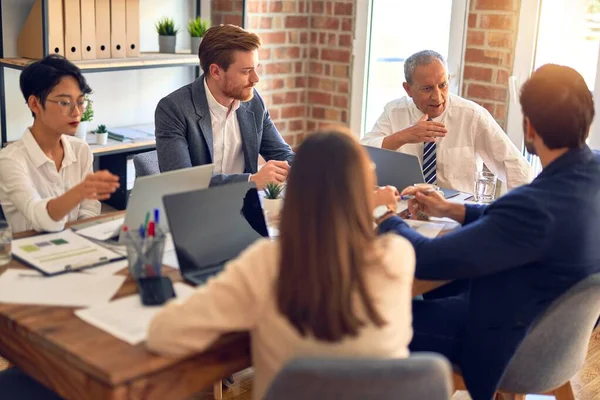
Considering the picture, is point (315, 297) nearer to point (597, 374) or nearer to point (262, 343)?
point (262, 343)

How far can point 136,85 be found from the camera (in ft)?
13.2

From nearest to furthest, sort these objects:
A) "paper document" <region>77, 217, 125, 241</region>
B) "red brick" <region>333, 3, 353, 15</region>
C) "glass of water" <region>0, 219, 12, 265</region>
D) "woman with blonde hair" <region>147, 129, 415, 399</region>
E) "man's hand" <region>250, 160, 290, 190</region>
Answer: "woman with blonde hair" <region>147, 129, 415, 399</region> → "glass of water" <region>0, 219, 12, 265</region> → "paper document" <region>77, 217, 125, 241</region> → "man's hand" <region>250, 160, 290, 190</region> → "red brick" <region>333, 3, 353, 15</region>

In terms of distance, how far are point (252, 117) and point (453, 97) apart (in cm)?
83

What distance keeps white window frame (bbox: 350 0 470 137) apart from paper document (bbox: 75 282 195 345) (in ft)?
8.03

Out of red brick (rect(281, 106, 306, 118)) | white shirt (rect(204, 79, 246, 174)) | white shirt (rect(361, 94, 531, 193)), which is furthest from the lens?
red brick (rect(281, 106, 306, 118))

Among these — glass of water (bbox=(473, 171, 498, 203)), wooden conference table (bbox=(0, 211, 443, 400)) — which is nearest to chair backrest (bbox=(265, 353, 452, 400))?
wooden conference table (bbox=(0, 211, 443, 400))

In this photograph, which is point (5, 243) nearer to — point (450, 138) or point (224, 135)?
point (224, 135)

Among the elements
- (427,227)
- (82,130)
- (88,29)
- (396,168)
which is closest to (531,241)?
(427,227)

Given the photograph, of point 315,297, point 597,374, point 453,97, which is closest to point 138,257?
point 315,297

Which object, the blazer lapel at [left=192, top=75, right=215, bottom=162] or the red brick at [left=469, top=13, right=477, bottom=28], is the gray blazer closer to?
the blazer lapel at [left=192, top=75, right=215, bottom=162]

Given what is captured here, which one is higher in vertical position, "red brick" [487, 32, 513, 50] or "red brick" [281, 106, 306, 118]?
"red brick" [487, 32, 513, 50]

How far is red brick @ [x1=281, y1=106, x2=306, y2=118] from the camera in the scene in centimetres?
441

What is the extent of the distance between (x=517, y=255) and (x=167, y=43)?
256 centimetres

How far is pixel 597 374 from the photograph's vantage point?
3.00 metres
